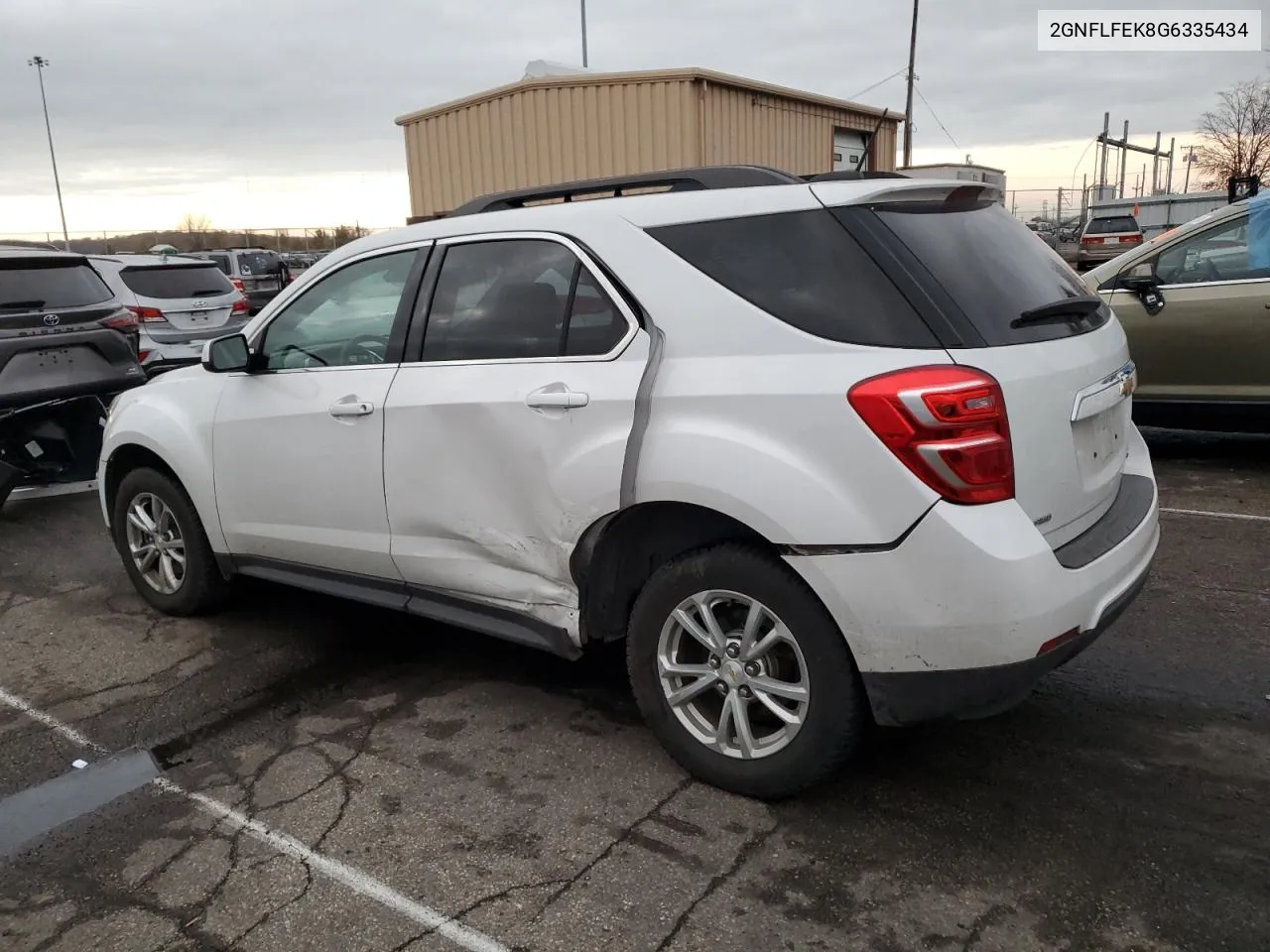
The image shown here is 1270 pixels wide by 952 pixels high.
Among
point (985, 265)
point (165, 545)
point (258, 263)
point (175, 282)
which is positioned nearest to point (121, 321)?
point (165, 545)

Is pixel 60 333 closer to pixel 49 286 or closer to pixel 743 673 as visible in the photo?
pixel 49 286

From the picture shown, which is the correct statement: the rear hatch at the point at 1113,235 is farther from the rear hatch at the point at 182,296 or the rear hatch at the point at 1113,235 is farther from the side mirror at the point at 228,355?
the side mirror at the point at 228,355

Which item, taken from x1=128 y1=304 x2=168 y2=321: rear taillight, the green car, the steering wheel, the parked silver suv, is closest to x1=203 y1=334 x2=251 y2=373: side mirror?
the steering wheel

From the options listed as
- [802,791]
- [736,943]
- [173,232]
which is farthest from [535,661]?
[173,232]

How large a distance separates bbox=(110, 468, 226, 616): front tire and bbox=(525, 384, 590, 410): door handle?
2.19 metres

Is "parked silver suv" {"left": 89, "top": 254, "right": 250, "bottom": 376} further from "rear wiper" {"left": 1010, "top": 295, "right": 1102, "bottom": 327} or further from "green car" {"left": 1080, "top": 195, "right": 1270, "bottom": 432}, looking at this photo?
"rear wiper" {"left": 1010, "top": 295, "right": 1102, "bottom": 327}

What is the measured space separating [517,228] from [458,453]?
2.59 ft

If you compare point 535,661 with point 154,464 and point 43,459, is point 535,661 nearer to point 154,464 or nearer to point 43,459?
point 154,464

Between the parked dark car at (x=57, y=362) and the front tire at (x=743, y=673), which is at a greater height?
the parked dark car at (x=57, y=362)

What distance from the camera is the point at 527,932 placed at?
99.0 inches

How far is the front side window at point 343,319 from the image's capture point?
380 cm

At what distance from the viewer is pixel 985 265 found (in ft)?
9.57

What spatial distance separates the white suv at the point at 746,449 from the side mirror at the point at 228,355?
0.30m

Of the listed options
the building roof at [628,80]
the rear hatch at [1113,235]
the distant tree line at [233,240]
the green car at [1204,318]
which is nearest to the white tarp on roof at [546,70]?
the building roof at [628,80]
